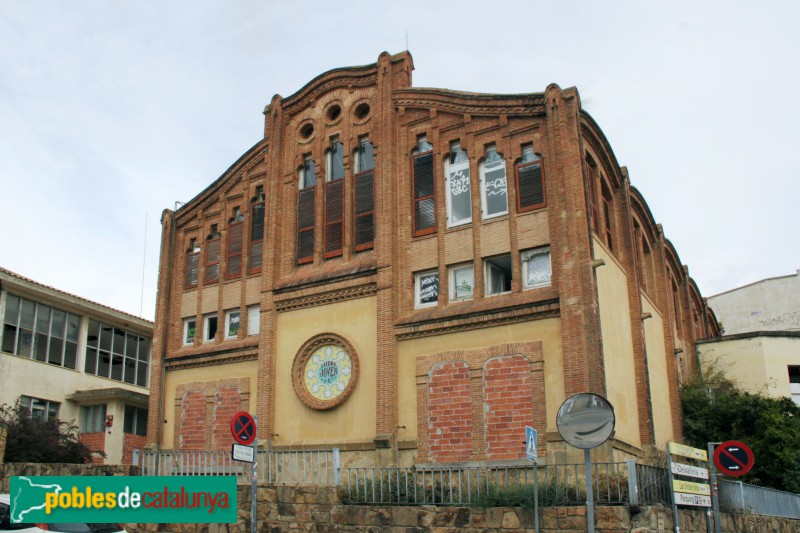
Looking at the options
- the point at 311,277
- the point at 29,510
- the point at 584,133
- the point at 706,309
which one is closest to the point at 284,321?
the point at 311,277

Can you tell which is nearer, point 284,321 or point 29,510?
point 29,510

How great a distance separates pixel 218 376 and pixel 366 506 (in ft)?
33.8

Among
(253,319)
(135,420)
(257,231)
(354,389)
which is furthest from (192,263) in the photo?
(354,389)

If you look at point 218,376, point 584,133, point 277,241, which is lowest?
point 218,376

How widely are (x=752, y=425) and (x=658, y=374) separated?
3.57 metres

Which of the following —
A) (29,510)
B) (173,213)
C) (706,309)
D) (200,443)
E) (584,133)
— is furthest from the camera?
(706,309)

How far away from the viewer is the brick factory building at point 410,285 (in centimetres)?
2111

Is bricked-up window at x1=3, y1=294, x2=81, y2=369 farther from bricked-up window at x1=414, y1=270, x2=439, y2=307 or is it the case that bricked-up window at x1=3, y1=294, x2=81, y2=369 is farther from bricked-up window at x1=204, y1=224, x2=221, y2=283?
bricked-up window at x1=414, y1=270, x2=439, y2=307

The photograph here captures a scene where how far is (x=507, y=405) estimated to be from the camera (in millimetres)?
20781

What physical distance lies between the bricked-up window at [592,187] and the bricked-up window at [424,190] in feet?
14.6

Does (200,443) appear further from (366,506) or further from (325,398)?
(366,506)

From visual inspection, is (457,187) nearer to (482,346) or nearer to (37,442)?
(482,346)

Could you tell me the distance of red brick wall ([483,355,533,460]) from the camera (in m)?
20.4

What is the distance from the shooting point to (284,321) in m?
25.6
